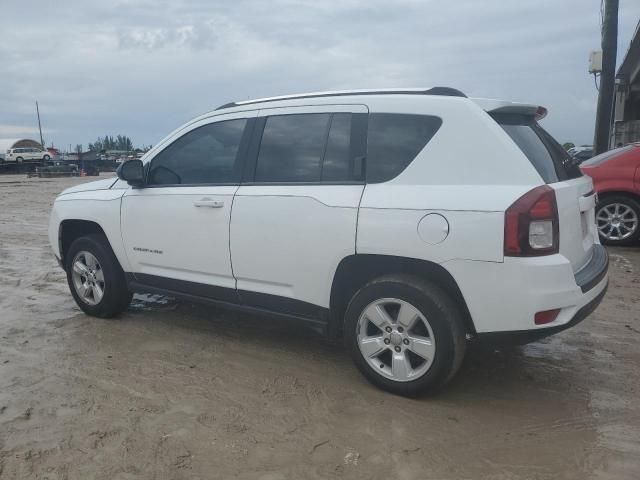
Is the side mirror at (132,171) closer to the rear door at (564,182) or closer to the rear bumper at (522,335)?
the rear door at (564,182)

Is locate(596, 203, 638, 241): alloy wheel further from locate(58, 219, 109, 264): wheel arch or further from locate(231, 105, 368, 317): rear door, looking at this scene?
locate(58, 219, 109, 264): wheel arch

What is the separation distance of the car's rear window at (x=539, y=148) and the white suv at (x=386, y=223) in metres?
0.02

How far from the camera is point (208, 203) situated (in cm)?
411

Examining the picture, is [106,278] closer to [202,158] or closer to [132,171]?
[132,171]

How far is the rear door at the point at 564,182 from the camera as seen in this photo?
3.18 meters

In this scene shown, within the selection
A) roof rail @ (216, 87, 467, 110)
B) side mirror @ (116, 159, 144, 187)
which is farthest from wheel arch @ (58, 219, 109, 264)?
roof rail @ (216, 87, 467, 110)

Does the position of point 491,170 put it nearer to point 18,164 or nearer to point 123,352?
point 123,352

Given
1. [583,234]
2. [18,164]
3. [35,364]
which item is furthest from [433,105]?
[18,164]

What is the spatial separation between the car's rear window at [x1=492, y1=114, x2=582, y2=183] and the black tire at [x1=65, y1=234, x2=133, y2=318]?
3412 mm

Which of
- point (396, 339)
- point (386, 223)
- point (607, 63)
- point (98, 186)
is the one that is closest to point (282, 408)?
point (396, 339)

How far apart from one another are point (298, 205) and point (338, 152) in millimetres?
437

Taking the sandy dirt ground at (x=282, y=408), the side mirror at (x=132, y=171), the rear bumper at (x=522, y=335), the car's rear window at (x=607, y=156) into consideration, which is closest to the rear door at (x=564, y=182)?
the rear bumper at (x=522, y=335)

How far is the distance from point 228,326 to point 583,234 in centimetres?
292

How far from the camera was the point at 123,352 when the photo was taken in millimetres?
4293
